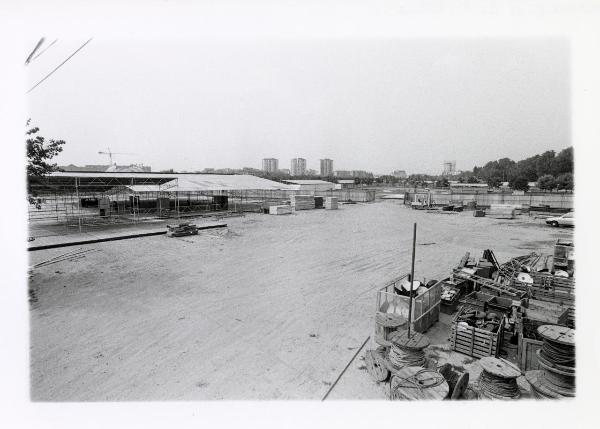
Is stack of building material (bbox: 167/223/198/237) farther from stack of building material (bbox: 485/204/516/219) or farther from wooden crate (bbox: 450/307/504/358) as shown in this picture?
stack of building material (bbox: 485/204/516/219)

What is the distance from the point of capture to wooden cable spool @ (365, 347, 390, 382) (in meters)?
6.61

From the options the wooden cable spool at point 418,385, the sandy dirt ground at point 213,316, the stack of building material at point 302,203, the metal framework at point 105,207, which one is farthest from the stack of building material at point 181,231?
the wooden cable spool at point 418,385

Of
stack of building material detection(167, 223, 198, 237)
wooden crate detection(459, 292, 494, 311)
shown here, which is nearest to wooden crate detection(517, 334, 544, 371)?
wooden crate detection(459, 292, 494, 311)

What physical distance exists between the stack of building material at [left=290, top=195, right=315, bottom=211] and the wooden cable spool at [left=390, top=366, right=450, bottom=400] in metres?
32.5

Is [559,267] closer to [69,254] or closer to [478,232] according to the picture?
[478,232]

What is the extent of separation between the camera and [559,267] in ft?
44.5

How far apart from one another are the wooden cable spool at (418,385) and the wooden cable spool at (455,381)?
22 centimetres

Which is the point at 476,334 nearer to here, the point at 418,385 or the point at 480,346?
the point at 480,346

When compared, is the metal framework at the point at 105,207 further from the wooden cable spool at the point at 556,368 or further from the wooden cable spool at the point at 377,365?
the wooden cable spool at the point at 556,368

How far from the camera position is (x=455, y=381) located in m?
6.20

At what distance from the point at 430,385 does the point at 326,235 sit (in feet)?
56.6

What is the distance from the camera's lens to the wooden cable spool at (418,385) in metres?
5.64

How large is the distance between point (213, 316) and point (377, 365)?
15.4ft

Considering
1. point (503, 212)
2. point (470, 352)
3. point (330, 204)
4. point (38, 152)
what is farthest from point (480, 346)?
point (330, 204)
